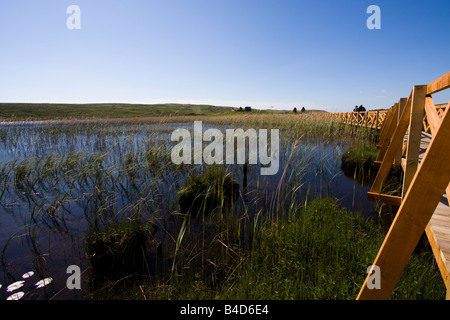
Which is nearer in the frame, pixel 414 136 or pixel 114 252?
pixel 114 252

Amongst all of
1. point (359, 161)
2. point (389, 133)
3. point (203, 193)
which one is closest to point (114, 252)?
point (203, 193)

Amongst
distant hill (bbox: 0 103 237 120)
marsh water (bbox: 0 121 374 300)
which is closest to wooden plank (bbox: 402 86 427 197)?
marsh water (bbox: 0 121 374 300)

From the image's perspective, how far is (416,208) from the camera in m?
1.09

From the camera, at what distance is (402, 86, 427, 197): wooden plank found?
116 inches

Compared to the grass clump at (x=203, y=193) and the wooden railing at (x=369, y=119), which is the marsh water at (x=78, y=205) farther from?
the wooden railing at (x=369, y=119)

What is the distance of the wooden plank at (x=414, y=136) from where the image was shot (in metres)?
2.95

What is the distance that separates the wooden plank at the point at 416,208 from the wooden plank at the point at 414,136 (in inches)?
95.4

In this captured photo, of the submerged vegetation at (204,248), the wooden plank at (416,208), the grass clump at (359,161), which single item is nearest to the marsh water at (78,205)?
the submerged vegetation at (204,248)

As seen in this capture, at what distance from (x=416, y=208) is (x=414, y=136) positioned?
2.67 meters

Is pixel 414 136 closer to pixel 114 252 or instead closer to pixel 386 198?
pixel 386 198
